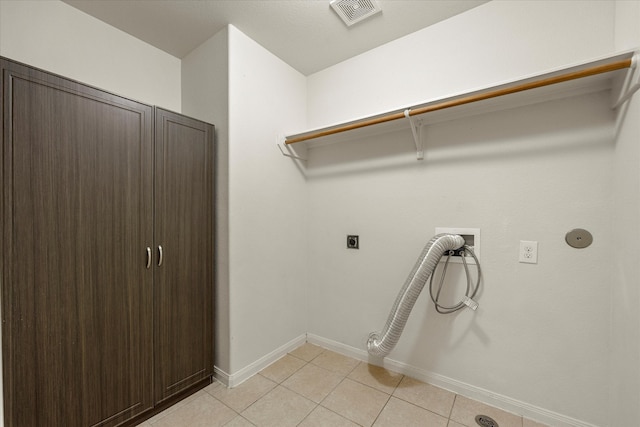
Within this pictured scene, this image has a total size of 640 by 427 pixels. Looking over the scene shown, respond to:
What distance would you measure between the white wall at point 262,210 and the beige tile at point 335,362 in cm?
32

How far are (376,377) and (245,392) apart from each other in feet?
3.16

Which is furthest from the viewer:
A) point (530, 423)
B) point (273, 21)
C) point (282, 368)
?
point (282, 368)

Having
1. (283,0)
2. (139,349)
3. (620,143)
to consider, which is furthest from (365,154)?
(139,349)

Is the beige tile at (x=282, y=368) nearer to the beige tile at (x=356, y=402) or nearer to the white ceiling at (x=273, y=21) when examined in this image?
the beige tile at (x=356, y=402)

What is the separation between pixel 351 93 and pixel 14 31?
2.16 metres

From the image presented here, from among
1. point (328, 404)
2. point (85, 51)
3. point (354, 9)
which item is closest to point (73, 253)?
point (85, 51)

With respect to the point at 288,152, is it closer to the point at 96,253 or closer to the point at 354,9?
the point at 354,9

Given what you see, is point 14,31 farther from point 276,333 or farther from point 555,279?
point 555,279

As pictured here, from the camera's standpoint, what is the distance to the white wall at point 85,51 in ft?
4.88

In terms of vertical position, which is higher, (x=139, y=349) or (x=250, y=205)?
(x=250, y=205)

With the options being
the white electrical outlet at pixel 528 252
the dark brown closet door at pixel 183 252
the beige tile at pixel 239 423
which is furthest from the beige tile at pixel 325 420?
the white electrical outlet at pixel 528 252

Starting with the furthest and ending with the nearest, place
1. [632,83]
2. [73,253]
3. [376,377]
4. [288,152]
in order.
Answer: [288,152] < [376,377] < [73,253] < [632,83]

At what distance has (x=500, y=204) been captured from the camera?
164cm

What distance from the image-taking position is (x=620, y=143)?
1265mm
